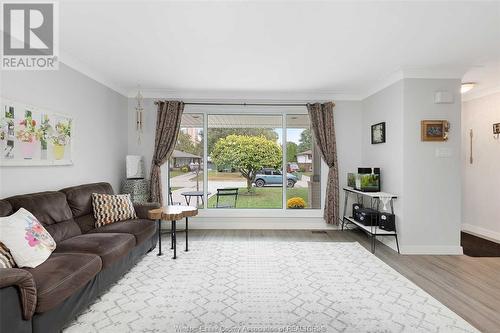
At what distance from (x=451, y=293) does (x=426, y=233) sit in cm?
132

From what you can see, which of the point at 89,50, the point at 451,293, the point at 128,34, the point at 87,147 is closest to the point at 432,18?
the point at 451,293

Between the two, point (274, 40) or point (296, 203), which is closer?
point (274, 40)

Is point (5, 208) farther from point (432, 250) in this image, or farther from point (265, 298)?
point (432, 250)

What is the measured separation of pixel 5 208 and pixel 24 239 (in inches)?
17.3

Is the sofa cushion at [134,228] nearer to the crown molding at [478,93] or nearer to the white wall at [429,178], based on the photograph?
the white wall at [429,178]

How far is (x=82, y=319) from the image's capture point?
2250 millimetres

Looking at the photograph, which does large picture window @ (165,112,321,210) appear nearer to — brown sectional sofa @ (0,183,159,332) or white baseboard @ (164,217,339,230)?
white baseboard @ (164,217,339,230)

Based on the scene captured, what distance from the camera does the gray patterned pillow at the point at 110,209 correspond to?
3437 mm

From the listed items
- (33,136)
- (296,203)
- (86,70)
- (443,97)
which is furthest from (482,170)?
(33,136)

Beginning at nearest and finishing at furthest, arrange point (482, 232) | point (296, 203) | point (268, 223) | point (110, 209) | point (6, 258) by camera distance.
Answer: point (6, 258) → point (110, 209) → point (482, 232) → point (268, 223) → point (296, 203)

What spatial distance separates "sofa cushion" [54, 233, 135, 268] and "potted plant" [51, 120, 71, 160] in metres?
1.14

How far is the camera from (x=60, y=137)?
3.31m

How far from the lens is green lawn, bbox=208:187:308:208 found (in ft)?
17.6

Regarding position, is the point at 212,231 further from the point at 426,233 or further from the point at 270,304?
the point at 426,233
